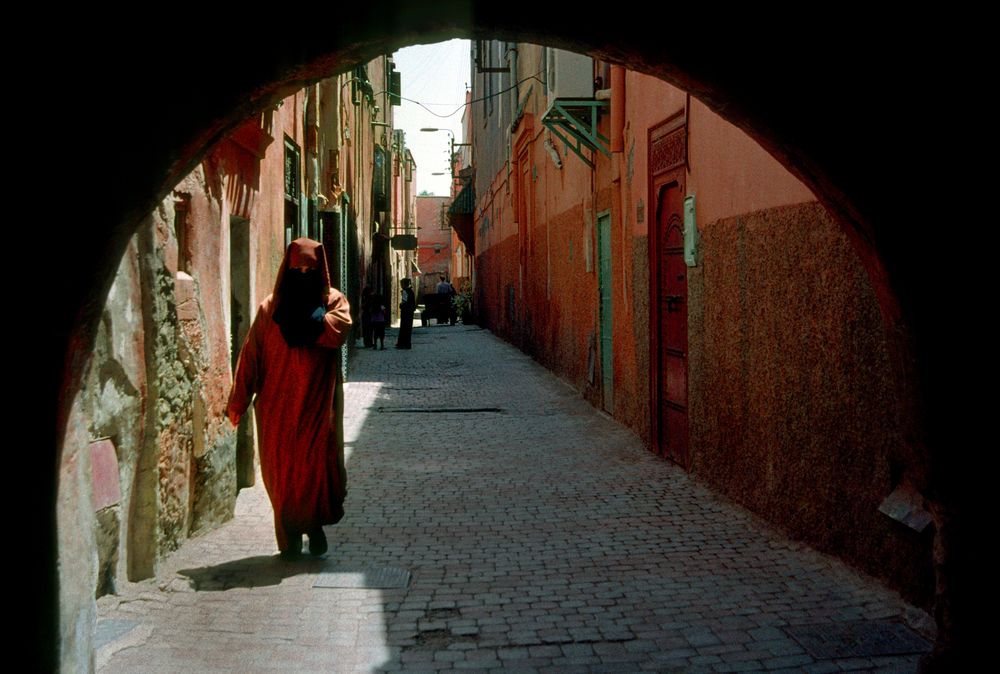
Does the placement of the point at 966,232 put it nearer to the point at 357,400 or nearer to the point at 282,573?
the point at 282,573

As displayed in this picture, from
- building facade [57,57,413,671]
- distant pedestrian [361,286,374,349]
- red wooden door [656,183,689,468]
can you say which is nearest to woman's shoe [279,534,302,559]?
building facade [57,57,413,671]

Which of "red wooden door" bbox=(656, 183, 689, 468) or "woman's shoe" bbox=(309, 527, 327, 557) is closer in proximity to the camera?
"woman's shoe" bbox=(309, 527, 327, 557)

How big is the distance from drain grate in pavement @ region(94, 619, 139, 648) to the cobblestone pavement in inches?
0.5

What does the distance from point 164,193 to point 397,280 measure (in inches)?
1538

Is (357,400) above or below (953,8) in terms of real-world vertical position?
below

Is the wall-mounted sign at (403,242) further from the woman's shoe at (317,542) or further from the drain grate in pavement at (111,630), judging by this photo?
the drain grate in pavement at (111,630)

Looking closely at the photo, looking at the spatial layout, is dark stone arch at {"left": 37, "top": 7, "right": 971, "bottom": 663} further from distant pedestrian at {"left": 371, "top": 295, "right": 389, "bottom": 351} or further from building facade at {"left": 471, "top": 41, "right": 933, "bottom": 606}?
distant pedestrian at {"left": 371, "top": 295, "right": 389, "bottom": 351}

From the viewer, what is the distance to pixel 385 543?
586 cm

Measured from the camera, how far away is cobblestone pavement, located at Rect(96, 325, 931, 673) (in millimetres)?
4004

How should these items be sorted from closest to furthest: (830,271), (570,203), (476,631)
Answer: (476,631)
(830,271)
(570,203)

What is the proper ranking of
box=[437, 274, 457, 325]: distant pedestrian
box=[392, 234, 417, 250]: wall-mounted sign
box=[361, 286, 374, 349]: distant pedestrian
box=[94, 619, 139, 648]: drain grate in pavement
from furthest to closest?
box=[437, 274, 457, 325]: distant pedestrian
box=[392, 234, 417, 250]: wall-mounted sign
box=[361, 286, 374, 349]: distant pedestrian
box=[94, 619, 139, 648]: drain grate in pavement

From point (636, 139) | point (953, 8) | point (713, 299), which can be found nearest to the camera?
point (953, 8)

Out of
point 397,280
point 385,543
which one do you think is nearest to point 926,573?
point 385,543

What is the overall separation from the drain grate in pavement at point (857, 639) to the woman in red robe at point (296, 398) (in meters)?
2.49
